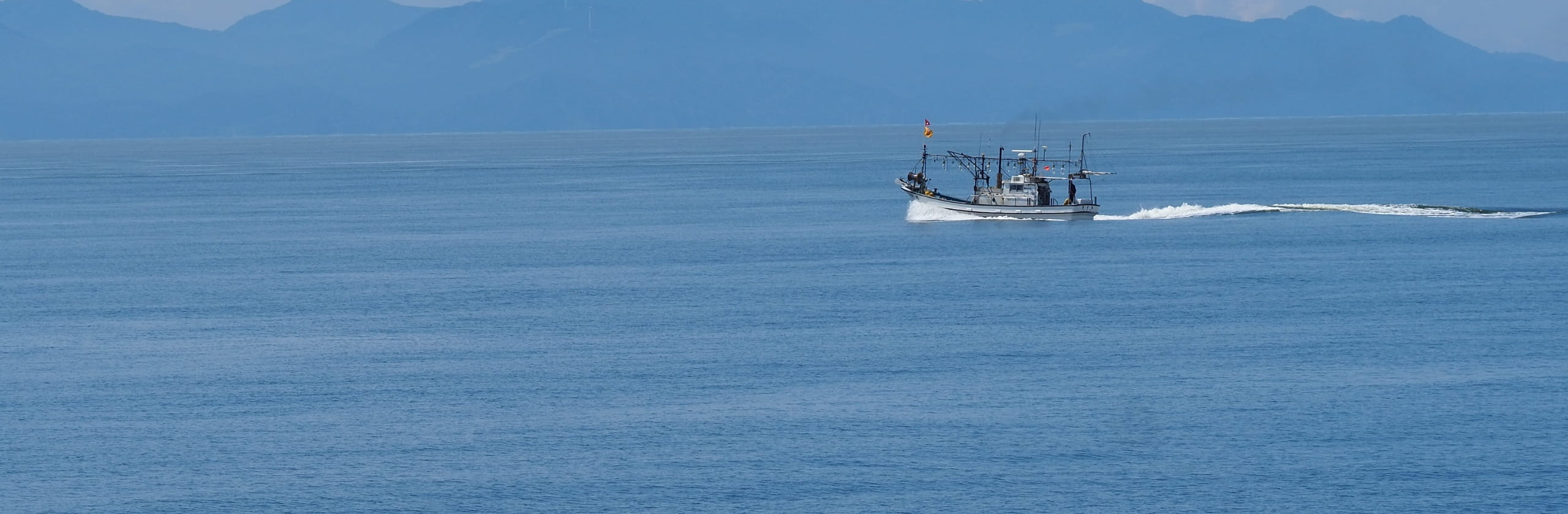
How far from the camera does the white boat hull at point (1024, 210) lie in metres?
119

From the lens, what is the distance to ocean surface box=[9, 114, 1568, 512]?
154 ft

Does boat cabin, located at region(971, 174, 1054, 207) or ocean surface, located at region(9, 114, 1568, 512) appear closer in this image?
ocean surface, located at region(9, 114, 1568, 512)

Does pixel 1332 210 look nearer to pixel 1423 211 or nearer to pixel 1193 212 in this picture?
pixel 1423 211

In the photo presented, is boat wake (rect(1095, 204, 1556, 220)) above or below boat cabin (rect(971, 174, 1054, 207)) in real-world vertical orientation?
below

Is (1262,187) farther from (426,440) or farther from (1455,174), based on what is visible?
(426,440)

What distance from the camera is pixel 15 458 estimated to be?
168 feet

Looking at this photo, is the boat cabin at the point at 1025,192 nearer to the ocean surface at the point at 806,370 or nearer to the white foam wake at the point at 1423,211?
the ocean surface at the point at 806,370

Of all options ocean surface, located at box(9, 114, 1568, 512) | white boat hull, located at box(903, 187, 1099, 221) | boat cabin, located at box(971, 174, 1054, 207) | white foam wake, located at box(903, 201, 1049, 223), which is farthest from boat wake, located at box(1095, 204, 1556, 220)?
white foam wake, located at box(903, 201, 1049, 223)

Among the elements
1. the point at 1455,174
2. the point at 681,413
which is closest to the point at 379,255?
the point at 681,413

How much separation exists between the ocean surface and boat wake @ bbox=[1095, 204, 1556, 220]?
1.39m

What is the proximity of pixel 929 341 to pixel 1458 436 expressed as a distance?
2295 centimetres

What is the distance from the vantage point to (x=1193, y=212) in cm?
12325

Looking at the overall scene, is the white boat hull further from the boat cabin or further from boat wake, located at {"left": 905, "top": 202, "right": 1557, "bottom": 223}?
the boat cabin

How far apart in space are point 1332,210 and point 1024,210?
22399mm
